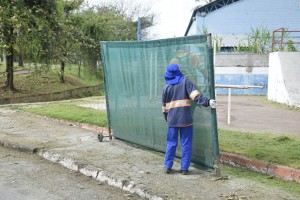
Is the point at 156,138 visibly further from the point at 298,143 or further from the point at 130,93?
the point at 298,143

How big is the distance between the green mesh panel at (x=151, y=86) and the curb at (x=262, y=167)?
2.09 ft

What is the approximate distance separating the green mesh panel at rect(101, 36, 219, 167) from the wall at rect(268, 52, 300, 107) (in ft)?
24.9

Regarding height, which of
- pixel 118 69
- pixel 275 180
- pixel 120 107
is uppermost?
pixel 118 69

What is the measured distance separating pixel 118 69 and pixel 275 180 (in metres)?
3.57

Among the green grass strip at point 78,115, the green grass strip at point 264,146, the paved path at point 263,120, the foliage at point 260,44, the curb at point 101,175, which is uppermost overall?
the foliage at point 260,44

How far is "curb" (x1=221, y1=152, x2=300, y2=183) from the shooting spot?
18.1 feet

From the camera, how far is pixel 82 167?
646 centimetres


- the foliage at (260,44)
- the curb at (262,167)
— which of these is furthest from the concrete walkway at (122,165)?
the foliage at (260,44)

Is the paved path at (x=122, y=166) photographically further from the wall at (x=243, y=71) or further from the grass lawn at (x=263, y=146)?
the wall at (x=243, y=71)

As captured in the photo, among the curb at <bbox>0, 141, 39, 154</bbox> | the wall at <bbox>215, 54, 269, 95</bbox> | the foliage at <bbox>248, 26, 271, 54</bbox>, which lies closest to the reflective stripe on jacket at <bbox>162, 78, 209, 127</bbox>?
the curb at <bbox>0, 141, 39, 154</bbox>

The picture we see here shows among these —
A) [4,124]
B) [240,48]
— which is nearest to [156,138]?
[4,124]

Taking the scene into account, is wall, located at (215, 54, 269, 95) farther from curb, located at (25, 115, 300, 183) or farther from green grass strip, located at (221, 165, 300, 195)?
green grass strip, located at (221, 165, 300, 195)

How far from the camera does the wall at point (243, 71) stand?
1902 centimetres

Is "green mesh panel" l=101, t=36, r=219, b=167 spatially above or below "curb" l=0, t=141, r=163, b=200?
above
